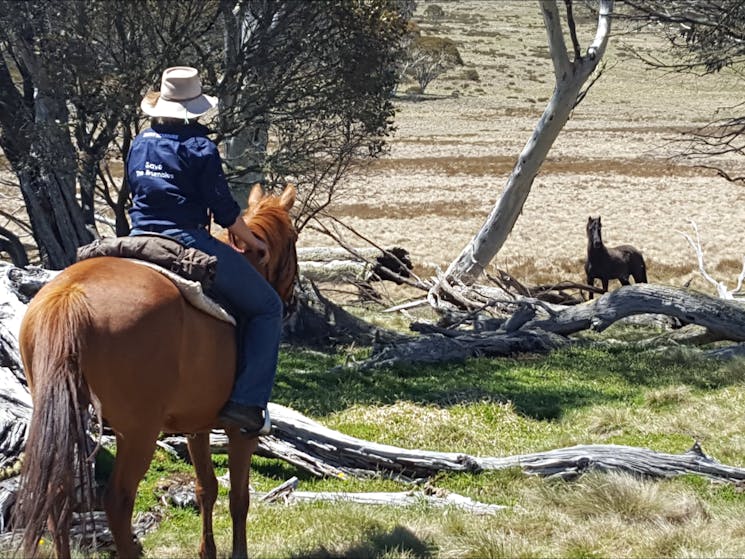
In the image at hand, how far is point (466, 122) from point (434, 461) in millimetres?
57508

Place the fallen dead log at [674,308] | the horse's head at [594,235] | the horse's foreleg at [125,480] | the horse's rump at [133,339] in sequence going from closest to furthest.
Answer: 1. the horse's rump at [133,339]
2. the horse's foreleg at [125,480]
3. the fallen dead log at [674,308]
4. the horse's head at [594,235]

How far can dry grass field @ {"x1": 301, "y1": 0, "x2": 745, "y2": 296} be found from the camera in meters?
23.5

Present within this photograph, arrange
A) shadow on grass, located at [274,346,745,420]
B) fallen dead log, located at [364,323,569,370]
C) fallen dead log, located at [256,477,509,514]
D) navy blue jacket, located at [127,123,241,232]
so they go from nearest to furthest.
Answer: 1. navy blue jacket, located at [127,123,241,232]
2. fallen dead log, located at [256,477,509,514]
3. shadow on grass, located at [274,346,745,420]
4. fallen dead log, located at [364,323,569,370]

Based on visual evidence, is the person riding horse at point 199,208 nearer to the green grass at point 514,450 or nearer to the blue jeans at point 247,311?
the blue jeans at point 247,311

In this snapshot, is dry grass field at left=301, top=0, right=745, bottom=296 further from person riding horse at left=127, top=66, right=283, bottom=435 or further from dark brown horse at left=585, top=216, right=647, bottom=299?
person riding horse at left=127, top=66, right=283, bottom=435

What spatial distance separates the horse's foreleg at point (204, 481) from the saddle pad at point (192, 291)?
0.94m

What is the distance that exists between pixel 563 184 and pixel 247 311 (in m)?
32.2

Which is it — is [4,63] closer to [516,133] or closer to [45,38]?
[45,38]

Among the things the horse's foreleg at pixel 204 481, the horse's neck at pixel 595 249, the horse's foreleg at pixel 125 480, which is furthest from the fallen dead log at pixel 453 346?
the horse's foreleg at pixel 125 480

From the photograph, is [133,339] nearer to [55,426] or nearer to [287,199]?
[55,426]

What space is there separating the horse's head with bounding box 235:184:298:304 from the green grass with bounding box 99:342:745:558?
60.9 inches

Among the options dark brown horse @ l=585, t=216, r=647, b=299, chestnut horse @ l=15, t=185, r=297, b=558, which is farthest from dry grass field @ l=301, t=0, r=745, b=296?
chestnut horse @ l=15, t=185, r=297, b=558

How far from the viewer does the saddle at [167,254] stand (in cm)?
494

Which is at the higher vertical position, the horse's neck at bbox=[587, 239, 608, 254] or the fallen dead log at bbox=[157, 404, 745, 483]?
the fallen dead log at bbox=[157, 404, 745, 483]
